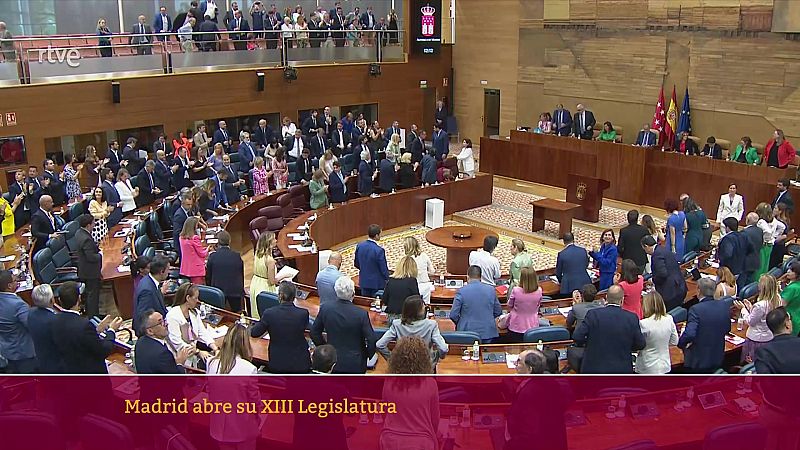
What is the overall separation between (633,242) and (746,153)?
7608mm

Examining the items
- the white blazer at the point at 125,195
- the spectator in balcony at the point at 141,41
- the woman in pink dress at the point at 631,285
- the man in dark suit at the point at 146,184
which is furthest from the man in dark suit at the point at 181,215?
the spectator in balcony at the point at 141,41

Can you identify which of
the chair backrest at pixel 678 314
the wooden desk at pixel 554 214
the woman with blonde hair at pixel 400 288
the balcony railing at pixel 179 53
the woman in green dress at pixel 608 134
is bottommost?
the wooden desk at pixel 554 214

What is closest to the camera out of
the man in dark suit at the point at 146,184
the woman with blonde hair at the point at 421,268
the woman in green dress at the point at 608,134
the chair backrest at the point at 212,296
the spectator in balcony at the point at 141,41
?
the chair backrest at the point at 212,296

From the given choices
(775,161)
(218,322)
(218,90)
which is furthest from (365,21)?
(218,322)

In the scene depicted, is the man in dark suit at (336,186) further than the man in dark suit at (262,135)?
No

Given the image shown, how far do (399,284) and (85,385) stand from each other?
3.36 metres

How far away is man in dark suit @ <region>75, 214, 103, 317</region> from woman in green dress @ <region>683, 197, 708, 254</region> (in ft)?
27.5

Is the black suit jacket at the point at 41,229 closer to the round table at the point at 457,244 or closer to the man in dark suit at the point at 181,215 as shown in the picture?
the man in dark suit at the point at 181,215

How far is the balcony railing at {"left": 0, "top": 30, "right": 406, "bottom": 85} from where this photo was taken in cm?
1552

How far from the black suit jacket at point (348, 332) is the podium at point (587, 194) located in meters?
11.0

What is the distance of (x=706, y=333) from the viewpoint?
22.4ft

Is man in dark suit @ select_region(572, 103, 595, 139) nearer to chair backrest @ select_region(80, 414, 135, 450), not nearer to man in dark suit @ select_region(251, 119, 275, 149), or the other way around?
man in dark suit @ select_region(251, 119, 275, 149)

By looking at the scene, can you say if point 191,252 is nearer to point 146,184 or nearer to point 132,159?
point 146,184

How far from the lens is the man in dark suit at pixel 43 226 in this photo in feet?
34.9
